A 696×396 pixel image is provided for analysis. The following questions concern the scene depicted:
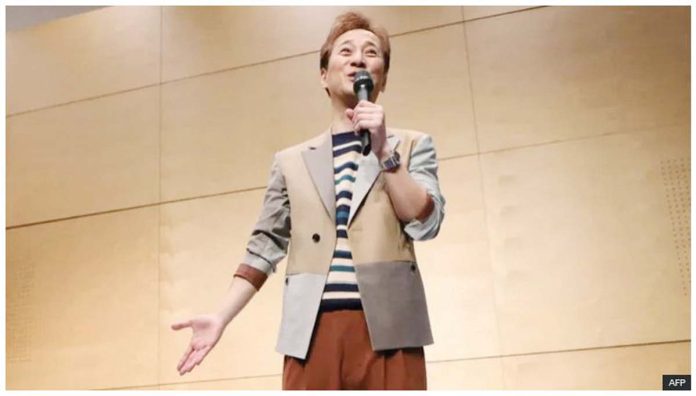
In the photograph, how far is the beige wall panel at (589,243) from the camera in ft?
9.70

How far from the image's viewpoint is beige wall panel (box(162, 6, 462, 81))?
349 centimetres

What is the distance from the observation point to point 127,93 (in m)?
3.72

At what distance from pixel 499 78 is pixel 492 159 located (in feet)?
1.09

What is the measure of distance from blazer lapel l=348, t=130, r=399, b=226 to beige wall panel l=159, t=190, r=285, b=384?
4.85 feet

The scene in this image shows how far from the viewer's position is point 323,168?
196 cm

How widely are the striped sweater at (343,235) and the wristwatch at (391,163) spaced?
142 mm

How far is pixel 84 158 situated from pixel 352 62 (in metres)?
2.04

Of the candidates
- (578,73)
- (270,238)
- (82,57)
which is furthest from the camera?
(82,57)

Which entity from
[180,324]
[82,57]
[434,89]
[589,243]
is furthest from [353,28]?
[82,57]

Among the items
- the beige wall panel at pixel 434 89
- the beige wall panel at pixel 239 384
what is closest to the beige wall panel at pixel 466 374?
the beige wall panel at pixel 239 384

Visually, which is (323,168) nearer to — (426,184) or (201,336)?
(426,184)

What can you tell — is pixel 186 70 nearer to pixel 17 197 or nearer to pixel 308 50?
pixel 308 50

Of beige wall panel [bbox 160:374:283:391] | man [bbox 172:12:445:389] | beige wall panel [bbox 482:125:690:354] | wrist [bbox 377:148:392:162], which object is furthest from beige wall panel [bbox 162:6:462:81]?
wrist [bbox 377:148:392:162]
